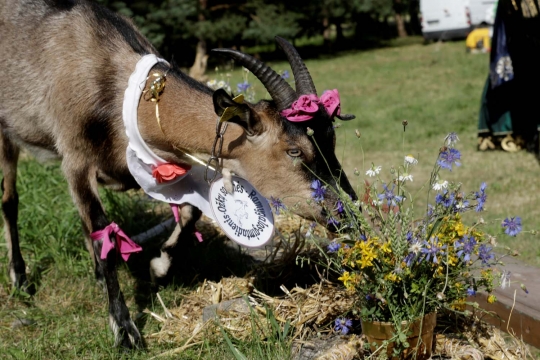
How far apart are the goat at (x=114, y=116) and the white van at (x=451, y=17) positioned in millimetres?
20433

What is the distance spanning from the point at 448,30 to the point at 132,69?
824 inches

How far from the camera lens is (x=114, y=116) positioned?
4211 millimetres

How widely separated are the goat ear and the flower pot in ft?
4.16

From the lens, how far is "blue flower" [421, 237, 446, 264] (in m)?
2.88

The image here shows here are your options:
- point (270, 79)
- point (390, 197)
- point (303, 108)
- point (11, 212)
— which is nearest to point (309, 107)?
point (303, 108)

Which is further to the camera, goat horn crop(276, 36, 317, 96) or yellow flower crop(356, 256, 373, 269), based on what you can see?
goat horn crop(276, 36, 317, 96)

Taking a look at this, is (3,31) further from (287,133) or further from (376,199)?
(376,199)

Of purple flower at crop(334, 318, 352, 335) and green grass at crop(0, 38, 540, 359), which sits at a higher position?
purple flower at crop(334, 318, 352, 335)

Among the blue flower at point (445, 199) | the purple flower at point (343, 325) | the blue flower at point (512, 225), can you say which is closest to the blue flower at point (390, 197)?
the blue flower at point (445, 199)

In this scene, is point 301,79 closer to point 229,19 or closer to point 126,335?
point 126,335

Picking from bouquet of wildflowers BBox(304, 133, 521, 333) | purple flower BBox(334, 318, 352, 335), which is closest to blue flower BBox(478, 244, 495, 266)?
bouquet of wildflowers BBox(304, 133, 521, 333)

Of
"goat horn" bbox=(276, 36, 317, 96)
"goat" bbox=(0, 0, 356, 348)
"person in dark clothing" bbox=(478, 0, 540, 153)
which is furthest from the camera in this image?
"person in dark clothing" bbox=(478, 0, 540, 153)

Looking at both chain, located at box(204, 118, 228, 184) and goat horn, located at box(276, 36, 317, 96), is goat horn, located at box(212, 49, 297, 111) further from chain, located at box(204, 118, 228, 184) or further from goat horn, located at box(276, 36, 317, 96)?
chain, located at box(204, 118, 228, 184)

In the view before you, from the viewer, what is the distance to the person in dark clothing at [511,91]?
8.18 metres
